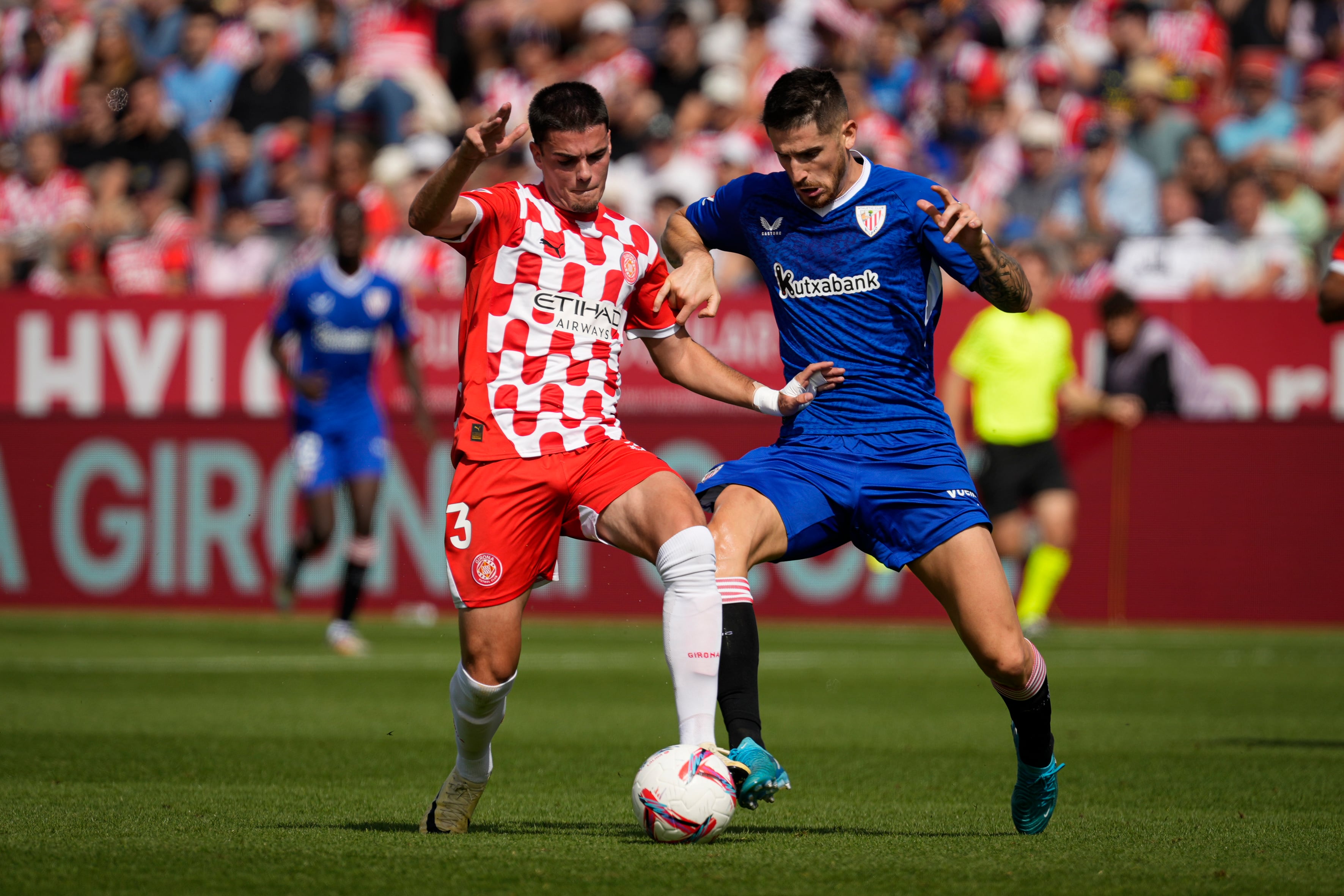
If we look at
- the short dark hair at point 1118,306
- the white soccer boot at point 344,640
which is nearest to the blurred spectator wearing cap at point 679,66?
the short dark hair at point 1118,306

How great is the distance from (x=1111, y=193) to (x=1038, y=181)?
2.19 ft

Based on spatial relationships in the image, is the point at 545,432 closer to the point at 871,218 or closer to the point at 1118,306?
the point at 871,218

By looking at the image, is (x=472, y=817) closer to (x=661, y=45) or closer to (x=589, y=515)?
(x=589, y=515)

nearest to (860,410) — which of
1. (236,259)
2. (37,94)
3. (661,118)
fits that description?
(661,118)

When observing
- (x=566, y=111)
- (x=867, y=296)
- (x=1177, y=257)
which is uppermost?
(x=566, y=111)

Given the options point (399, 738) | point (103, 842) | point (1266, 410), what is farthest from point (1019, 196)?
point (103, 842)

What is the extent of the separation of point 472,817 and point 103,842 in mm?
1285

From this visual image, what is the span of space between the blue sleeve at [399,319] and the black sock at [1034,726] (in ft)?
24.7

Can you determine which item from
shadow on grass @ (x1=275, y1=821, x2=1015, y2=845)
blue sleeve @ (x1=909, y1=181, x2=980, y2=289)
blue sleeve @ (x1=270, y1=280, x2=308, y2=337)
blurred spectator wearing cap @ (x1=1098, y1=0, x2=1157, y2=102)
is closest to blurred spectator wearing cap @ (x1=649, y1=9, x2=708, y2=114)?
blurred spectator wearing cap @ (x1=1098, y1=0, x2=1157, y2=102)

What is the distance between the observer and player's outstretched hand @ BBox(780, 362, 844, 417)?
593 cm

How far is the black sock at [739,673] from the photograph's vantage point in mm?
5660

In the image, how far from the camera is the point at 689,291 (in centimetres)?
585

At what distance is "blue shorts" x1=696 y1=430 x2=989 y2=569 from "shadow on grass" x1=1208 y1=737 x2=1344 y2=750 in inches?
116

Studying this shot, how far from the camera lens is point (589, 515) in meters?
5.66
